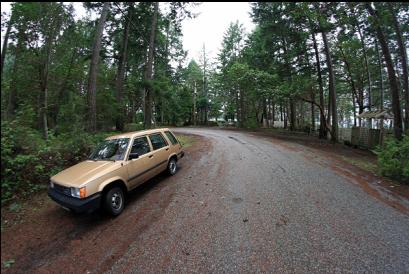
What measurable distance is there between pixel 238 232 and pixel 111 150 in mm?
3718

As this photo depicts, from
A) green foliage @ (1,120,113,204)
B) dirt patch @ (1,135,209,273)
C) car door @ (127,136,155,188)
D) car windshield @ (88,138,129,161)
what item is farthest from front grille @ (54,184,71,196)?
car door @ (127,136,155,188)

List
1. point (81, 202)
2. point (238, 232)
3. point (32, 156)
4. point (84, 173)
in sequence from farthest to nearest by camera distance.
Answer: point (32, 156)
point (84, 173)
point (81, 202)
point (238, 232)

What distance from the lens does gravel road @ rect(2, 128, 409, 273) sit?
114 inches

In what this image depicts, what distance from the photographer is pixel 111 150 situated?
17.4 ft

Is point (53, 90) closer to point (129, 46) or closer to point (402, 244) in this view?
point (129, 46)

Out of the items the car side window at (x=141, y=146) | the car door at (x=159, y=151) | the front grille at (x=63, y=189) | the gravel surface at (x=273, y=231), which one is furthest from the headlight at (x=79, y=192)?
the car door at (x=159, y=151)

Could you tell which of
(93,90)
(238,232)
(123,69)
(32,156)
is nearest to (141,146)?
(32,156)

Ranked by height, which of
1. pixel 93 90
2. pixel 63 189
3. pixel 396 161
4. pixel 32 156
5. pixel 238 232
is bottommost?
pixel 238 232

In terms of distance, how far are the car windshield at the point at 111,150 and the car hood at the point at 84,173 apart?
25 centimetres

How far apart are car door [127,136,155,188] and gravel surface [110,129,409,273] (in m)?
1.05

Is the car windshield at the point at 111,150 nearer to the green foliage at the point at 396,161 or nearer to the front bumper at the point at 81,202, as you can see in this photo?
the front bumper at the point at 81,202

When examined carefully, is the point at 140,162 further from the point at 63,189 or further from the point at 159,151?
the point at 63,189

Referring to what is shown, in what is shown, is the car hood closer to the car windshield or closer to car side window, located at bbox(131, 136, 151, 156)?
the car windshield

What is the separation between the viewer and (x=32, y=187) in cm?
539
